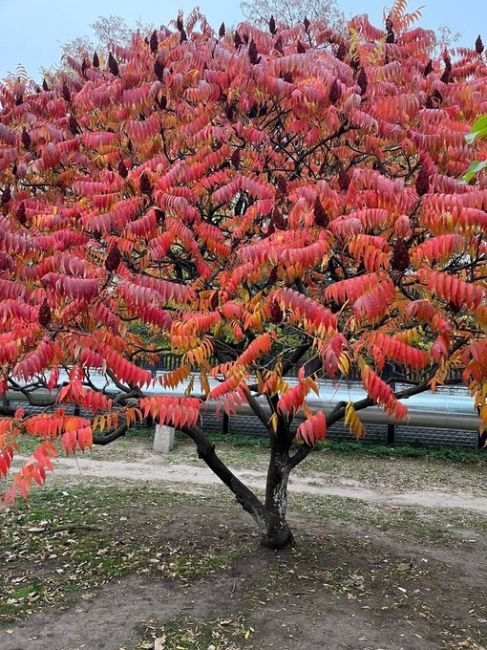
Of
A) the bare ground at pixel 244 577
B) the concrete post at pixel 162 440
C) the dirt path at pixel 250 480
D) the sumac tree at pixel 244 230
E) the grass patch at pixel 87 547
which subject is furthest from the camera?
the concrete post at pixel 162 440

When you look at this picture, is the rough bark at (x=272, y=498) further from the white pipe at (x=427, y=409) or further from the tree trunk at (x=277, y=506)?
the white pipe at (x=427, y=409)

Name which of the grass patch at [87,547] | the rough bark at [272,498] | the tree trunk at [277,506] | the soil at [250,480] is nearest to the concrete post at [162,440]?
the soil at [250,480]

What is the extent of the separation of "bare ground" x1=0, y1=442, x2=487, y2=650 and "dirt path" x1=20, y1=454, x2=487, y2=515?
10.3 inches

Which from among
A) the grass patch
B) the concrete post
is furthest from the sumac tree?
the concrete post

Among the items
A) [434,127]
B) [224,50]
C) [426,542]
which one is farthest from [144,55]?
[426,542]

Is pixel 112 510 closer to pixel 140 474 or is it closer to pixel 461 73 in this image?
pixel 140 474

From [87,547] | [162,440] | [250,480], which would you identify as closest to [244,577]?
[87,547]

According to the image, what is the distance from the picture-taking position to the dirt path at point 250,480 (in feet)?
29.3

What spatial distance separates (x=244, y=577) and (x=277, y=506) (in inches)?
32.6

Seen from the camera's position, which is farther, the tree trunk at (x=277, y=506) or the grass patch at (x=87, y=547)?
the tree trunk at (x=277, y=506)

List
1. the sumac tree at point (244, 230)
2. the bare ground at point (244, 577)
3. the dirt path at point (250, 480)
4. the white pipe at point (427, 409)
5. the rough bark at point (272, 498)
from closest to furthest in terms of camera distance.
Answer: the sumac tree at point (244, 230)
the bare ground at point (244, 577)
the rough bark at point (272, 498)
the dirt path at point (250, 480)
the white pipe at point (427, 409)

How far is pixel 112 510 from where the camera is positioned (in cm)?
750

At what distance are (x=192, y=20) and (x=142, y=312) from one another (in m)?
5.09

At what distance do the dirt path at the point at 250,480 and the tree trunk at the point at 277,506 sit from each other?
3242 mm
